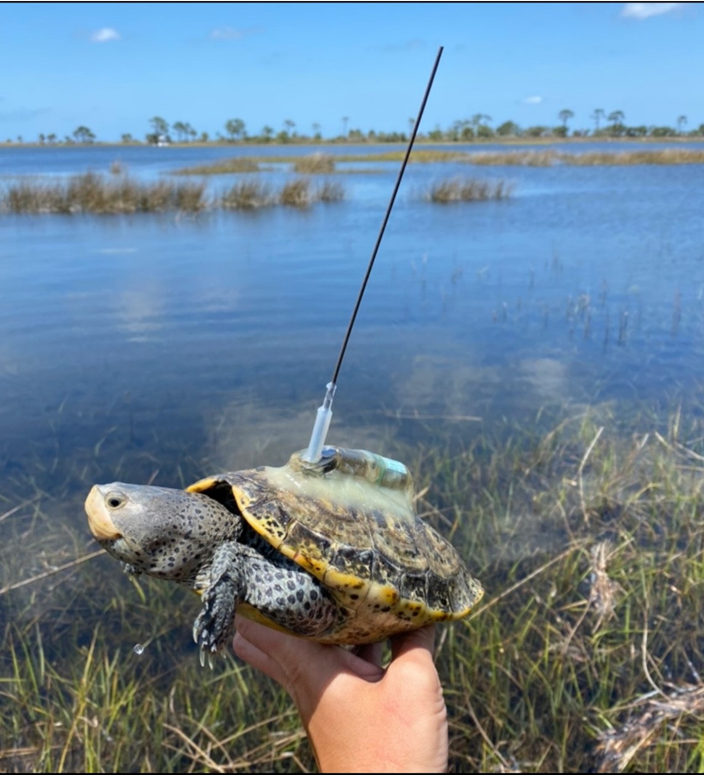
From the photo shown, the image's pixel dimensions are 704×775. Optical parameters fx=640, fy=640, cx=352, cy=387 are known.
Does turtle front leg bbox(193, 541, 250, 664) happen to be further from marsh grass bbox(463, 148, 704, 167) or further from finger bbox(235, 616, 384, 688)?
marsh grass bbox(463, 148, 704, 167)

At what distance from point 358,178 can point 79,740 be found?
28.6 m

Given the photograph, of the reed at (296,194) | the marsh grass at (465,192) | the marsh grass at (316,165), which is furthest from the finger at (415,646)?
the marsh grass at (316,165)

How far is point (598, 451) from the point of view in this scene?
5.09 meters

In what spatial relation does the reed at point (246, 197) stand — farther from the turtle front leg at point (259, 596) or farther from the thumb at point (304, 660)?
the turtle front leg at point (259, 596)

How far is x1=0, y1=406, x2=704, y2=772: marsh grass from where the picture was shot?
3.15 meters

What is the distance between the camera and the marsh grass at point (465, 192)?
63.5 ft

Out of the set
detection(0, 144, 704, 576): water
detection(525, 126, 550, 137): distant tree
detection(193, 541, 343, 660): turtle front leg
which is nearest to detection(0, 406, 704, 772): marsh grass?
detection(0, 144, 704, 576): water

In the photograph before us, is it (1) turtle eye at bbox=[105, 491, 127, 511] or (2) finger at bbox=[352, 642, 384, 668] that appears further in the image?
(2) finger at bbox=[352, 642, 384, 668]

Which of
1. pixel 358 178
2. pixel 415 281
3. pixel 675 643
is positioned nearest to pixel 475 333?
pixel 415 281

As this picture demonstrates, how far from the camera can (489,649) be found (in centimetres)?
352

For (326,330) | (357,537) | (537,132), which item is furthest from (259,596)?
(537,132)

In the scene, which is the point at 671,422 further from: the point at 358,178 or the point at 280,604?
the point at 358,178

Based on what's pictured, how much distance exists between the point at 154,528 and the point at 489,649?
245 cm

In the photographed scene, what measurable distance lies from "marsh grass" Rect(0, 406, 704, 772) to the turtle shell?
155 centimetres
